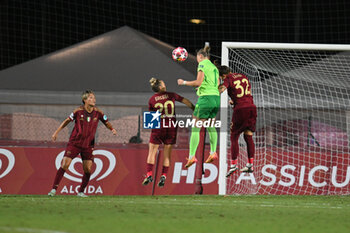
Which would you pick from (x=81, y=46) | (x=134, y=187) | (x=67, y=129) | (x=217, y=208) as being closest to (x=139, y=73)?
(x=81, y=46)

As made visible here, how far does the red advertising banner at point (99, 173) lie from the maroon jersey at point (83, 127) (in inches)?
99.4

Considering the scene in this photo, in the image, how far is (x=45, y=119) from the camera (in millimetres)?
13766

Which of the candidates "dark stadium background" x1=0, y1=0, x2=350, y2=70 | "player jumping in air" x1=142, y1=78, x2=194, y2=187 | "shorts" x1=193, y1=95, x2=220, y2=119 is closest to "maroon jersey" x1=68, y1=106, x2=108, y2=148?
"player jumping in air" x1=142, y1=78, x2=194, y2=187

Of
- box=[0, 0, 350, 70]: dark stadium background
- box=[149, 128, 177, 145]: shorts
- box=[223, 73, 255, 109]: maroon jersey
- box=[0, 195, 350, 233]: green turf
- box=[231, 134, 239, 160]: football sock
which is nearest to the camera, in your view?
box=[0, 195, 350, 233]: green turf

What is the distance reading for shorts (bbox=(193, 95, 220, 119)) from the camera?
390 inches

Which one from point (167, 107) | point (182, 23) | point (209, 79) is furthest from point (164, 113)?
point (182, 23)

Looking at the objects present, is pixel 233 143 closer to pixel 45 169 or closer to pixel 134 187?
pixel 134 187

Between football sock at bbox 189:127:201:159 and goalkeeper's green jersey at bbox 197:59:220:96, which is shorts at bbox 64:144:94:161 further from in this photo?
goalkeeper's green jersey at bbox 197:59:220:96

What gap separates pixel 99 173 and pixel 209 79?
14.0 feet

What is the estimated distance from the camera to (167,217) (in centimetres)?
640

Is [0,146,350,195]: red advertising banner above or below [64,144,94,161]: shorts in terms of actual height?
below

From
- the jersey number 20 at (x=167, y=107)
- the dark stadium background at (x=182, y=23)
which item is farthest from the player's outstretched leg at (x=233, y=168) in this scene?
the dark stadium background at (x=182, y=23)

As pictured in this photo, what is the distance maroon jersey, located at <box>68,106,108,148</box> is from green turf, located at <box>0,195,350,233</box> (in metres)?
2.62

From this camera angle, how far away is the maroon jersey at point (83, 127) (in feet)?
34.5
